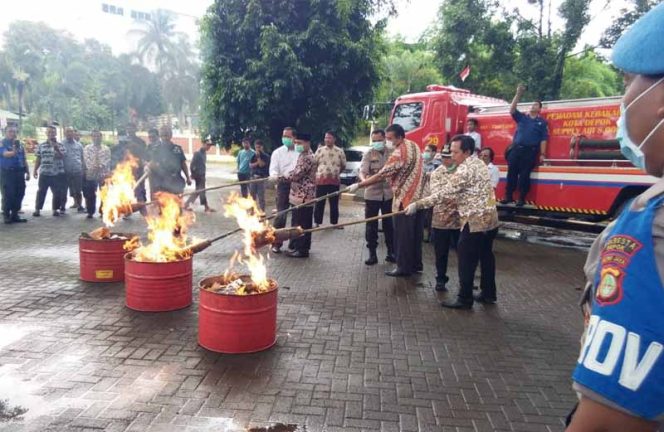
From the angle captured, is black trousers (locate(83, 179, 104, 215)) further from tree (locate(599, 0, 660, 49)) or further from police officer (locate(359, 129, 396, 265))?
tree (locate(599, 0, 660, 49))

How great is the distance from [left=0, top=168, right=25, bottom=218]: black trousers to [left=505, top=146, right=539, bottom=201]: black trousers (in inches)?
404

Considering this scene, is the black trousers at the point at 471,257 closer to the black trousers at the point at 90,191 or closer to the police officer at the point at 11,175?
the black trousers at the point at 90,191

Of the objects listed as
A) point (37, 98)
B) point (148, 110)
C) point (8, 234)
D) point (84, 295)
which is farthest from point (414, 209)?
point (37, 98)

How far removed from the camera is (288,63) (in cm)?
1541

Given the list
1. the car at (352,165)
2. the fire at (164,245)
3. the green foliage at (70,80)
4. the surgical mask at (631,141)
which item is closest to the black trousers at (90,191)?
the fire at (164,245)

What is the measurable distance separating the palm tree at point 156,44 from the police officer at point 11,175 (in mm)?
42888

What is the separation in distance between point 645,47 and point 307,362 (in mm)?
3721

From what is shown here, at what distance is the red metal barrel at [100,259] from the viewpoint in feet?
21.0

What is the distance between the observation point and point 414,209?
20.1ft

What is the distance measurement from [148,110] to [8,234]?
41.8 meters

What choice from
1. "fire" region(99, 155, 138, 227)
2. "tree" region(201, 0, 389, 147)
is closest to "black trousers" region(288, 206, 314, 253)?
"fire" region(99, 155, 138, 227)

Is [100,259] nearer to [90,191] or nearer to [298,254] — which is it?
[298,254]

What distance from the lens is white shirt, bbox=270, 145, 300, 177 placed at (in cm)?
905

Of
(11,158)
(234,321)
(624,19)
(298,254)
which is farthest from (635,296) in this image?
(624,19)
